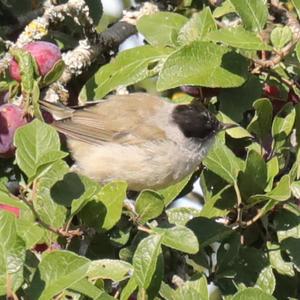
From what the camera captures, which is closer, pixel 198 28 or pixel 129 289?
pixel 129 289

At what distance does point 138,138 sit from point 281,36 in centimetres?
104

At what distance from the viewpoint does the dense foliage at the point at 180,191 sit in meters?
2.84

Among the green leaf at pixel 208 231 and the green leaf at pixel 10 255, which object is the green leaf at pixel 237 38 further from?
the green leaf at pixel 10 255

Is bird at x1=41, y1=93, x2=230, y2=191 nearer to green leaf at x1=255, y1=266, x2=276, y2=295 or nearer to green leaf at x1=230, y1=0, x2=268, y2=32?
green leaf at x1=230, y1=0, x2=268, y2=32

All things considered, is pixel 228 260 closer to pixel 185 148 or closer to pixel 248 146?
pixel 248 146

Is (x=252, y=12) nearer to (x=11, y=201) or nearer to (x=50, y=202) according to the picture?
(x=50, y=202)

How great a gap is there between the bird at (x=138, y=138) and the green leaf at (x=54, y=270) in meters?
1.29

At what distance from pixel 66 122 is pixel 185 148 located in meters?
0.53

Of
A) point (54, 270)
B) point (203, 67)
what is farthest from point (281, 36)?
point (54, 270)

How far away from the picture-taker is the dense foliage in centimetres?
284

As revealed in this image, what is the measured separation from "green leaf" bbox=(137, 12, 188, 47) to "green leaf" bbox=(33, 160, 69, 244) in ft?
3.17

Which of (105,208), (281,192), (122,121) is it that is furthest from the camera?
(122,121)

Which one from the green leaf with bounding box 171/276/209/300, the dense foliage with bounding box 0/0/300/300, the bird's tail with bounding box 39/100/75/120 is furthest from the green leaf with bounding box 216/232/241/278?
the bird's tail with bounding box 39/100/75/120

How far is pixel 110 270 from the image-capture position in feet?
9.43
